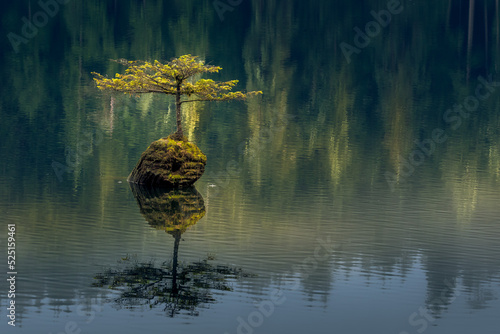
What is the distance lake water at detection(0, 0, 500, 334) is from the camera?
89.6ft

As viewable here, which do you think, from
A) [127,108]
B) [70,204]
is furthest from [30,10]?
[70,204]

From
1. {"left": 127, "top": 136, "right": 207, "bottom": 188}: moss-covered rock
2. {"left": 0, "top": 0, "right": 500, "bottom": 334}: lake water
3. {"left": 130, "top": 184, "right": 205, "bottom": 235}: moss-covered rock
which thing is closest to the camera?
{"left": 0, "top": 0, "right": 500, "bottom": 334}: lake water

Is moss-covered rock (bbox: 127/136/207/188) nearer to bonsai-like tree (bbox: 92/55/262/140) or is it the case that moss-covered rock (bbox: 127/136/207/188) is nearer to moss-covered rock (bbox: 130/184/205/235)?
moss-covered rock (bbox: 130/184/205/235)

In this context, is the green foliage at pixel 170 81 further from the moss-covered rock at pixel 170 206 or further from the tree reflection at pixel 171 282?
the tree reflection at pixel 171 282

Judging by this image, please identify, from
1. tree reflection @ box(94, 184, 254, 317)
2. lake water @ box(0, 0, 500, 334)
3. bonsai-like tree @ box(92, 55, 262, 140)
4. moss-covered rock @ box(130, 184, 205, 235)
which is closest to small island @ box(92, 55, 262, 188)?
bonsai-like tree @ box(92, 55, 262, 140)

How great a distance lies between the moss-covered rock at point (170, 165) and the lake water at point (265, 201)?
142 cm

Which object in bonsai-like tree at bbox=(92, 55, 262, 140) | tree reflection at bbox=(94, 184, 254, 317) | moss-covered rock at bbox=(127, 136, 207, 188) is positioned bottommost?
tree reflection at bbox=(94, 184, 254, 317)

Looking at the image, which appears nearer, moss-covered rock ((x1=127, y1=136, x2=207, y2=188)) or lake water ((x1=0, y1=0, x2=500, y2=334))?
lake water ((x1=0, y1=0, x2=500, y2=334))

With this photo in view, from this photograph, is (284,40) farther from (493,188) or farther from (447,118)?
(493,188)

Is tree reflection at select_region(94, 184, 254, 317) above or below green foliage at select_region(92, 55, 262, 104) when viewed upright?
below

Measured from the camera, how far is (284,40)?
136 m

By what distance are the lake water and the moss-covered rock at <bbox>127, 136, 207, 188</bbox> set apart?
1418 mm

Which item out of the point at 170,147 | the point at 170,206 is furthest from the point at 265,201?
the point at 170,147

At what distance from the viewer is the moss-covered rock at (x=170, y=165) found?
157ft
